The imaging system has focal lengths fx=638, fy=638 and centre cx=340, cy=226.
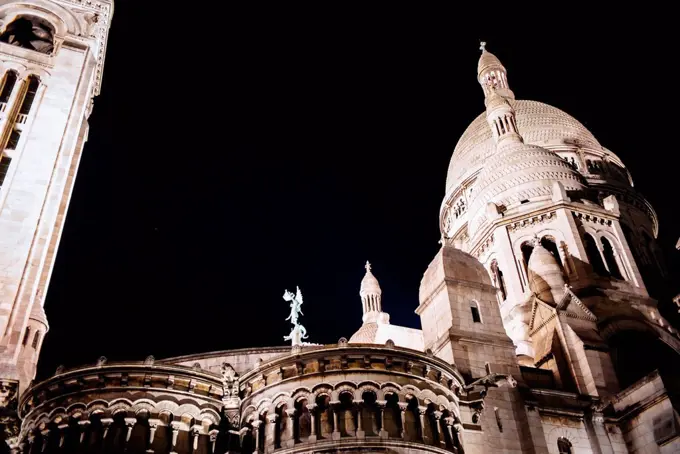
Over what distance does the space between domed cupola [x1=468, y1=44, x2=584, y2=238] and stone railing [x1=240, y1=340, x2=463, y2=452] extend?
22.3m

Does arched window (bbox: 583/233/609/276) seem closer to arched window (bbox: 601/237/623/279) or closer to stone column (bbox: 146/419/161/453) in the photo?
arched window (bbox: 601/237/623/279)

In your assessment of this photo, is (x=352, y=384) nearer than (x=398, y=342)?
Yes

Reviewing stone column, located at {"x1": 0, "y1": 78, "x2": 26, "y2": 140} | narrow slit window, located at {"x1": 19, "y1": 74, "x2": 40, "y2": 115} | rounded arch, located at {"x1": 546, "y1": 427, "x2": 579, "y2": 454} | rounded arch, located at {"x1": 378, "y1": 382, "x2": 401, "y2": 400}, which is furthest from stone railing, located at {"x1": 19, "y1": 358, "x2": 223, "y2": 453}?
narrow slit window, located at {"x1": 19, "y1": 74, "x2": 40, "y2": 115}

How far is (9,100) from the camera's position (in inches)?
1393

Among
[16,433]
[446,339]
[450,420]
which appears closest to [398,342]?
[446,339]

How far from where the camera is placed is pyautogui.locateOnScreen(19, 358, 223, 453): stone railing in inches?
821

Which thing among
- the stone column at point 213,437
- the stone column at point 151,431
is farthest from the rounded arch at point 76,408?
the stone column at point 213,437

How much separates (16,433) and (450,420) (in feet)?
52.9

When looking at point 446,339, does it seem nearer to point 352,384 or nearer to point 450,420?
point 450,420

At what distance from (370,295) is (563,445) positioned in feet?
101

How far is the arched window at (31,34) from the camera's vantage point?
135 feet

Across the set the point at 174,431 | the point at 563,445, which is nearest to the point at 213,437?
the point at 174,431

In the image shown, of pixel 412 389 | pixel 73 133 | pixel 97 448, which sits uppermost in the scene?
pixel 73 133

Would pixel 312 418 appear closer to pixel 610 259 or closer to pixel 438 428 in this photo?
pixel 438 428
